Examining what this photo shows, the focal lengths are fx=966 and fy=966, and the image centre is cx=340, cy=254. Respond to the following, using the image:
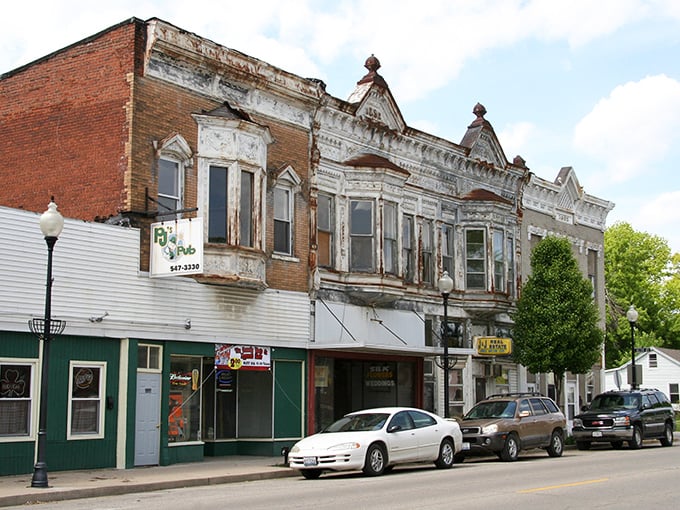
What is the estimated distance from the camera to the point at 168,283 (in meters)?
21.1

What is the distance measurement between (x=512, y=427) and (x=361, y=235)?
6.86 metres

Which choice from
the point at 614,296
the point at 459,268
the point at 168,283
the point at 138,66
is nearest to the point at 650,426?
the point at 459,268

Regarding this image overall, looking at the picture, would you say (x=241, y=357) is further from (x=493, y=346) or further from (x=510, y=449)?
(x=493, y=346)

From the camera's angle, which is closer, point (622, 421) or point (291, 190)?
point (291, 190)

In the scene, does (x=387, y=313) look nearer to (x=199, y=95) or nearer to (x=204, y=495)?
(x=199, y=95)

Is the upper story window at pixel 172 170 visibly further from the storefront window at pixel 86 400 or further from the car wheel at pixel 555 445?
the car wheel at pixel 555 445

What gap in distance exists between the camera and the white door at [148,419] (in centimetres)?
2019

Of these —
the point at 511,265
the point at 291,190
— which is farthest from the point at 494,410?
the point at 511,265

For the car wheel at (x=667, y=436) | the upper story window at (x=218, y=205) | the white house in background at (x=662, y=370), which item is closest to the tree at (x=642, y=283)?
the white house in background at (x=662, y=370)

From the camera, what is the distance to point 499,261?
107ft

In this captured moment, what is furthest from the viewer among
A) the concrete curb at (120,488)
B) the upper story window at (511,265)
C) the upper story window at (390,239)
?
the upper story window at (511,265)

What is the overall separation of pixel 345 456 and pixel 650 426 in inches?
543

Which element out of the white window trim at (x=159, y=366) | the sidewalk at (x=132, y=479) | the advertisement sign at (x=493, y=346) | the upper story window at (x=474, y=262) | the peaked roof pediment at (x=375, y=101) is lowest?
the sidewalk at (x=132, y=479)

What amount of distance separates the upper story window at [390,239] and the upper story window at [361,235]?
56 cm
